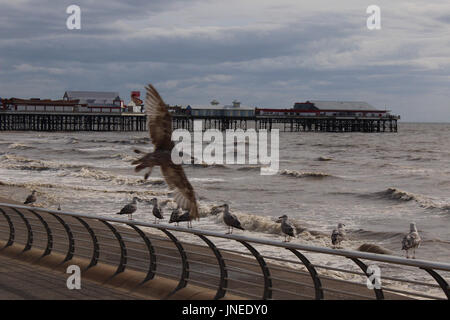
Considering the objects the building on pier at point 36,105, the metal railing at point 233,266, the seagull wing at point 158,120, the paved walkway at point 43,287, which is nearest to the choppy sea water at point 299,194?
the metal railing at point 233,266

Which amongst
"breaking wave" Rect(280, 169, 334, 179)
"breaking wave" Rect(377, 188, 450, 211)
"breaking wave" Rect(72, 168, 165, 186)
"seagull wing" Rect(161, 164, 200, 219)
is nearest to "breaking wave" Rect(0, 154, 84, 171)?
"breaking wave" Rect(72, 168, 165, 186)

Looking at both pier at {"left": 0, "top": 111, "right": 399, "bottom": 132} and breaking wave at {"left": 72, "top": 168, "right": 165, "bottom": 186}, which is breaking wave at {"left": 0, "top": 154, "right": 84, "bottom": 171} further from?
pier at {"left": 0, "top": 111, "right": 399, "bottom": 132}

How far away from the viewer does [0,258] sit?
396 inches

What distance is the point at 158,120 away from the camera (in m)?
4.31

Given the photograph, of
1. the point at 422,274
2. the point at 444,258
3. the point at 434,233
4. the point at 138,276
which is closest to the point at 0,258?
the point at 138,276

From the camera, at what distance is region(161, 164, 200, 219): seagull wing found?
4262 mm

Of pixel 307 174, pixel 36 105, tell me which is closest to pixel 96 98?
pixel 36 105

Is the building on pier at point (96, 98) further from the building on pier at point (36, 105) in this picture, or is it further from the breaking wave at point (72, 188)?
the breaking wave at point (72, 188)

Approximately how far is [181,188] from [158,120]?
0.48 meters

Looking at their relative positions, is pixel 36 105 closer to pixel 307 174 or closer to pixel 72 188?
pixel 307 174

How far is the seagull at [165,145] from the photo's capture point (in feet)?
13.6

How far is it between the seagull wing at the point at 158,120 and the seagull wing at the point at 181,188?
19cm

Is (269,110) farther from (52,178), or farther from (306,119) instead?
(52,178)

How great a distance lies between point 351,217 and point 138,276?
51.3 ft
